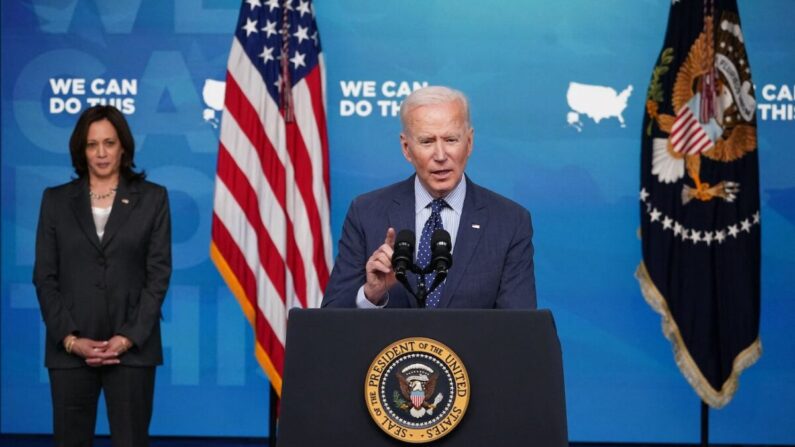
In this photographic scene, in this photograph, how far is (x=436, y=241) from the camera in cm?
209

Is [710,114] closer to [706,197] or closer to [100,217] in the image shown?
[706,197]

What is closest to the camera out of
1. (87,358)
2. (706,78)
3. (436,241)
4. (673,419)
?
(436,241)

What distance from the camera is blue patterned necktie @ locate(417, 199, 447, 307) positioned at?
8.25 feet

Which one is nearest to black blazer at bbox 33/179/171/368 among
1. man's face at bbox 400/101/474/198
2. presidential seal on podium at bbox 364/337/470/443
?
man's face at bbox 400/101/474/198

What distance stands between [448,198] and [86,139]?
199 cm

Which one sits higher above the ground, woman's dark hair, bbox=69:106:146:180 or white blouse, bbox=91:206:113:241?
woman's dark hair, bbox=69:106:146:180

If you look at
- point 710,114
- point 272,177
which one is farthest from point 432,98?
point 710,114

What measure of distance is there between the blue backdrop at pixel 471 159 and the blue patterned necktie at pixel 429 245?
10.3 feet

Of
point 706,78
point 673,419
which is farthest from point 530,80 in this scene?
point 673,419

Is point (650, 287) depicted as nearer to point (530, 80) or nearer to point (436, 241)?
point (530, 80)

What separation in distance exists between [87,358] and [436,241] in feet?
7.25

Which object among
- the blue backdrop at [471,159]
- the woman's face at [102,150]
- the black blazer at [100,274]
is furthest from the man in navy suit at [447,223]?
the blue backdrop at [471,159]

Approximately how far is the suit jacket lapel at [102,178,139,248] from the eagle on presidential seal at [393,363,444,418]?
2.34 m

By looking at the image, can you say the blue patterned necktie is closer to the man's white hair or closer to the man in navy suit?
the man in navy suit
